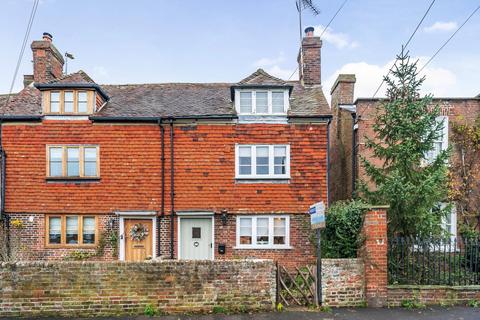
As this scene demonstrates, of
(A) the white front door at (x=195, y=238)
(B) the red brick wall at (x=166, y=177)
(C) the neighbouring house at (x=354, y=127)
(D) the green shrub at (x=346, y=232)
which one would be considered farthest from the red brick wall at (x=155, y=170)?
(D) the green shrub at (x=346, y=232)

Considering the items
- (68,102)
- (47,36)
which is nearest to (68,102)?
(68,102)

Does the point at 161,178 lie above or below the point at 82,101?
below

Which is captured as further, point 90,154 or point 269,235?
point 90,154

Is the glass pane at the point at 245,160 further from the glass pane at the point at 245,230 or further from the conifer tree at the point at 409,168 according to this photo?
the conifer tree at the point at 409,168

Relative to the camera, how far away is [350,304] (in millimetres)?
9719

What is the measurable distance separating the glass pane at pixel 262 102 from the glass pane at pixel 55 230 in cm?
901

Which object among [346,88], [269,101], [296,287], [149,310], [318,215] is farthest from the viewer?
[346,88]

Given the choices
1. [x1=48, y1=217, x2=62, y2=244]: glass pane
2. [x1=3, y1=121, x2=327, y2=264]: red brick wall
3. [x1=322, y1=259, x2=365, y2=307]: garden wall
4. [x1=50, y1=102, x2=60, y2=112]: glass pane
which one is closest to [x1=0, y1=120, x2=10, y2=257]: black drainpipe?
[x1=3, y1=121, x2=327, y2=264]: red brick wall

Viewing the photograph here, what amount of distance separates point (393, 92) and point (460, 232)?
23.3ft

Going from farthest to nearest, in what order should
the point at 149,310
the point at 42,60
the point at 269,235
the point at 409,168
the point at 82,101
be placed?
the point at 42,60, the point at 82,101, the point at 269,235, the point at 409,168, the point at 149,310

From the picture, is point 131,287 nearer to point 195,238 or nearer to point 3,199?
point 195,238

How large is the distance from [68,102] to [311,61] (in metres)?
10.8

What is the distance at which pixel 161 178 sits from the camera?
14.8 meters

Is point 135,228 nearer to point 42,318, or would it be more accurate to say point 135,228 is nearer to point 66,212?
point 66,212
